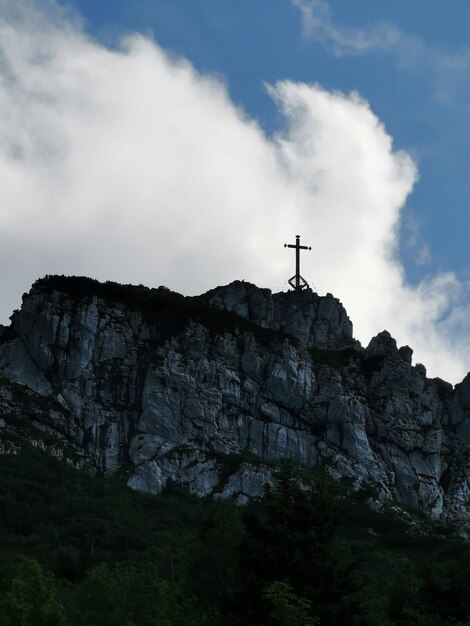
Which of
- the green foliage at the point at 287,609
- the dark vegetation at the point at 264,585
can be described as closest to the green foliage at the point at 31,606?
the dark vegetation at the point at 264,585

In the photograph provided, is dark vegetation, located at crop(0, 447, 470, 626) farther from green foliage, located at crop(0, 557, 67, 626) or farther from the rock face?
the rock face

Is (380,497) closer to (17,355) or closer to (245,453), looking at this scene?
(245,453)

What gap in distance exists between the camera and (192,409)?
594ft

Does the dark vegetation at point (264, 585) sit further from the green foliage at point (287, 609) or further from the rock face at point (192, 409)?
the rock face at point (192, 409)

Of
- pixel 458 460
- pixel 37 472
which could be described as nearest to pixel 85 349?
pixel 37 472

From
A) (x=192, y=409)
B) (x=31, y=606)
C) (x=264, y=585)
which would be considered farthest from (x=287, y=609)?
(x=192, y=409)

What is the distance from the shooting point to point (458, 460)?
197 metres

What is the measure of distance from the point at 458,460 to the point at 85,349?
266ft

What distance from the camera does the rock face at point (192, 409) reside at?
17338 centimetres

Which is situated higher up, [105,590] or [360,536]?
[360,536]

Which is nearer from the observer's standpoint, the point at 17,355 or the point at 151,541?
the point at 151,541

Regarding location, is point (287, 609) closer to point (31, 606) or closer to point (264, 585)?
point (264, 585)

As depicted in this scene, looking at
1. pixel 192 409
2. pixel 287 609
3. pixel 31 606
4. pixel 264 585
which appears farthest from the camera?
pixel 192 409

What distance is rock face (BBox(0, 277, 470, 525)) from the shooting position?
173375 millimetres
